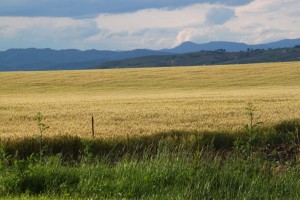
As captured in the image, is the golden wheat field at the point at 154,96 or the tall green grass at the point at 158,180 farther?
the golden wheat field at the point at 154,96

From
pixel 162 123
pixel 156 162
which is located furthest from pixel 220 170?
pixel 162 123

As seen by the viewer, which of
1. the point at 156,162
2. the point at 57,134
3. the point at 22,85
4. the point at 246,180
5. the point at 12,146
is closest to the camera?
the point at 246,180

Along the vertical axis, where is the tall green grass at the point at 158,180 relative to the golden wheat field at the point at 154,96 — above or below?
above

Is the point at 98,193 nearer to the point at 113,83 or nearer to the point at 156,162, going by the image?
the point at 156,162

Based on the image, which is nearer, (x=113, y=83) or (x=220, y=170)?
(x=220, y=170)

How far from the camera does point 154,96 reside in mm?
50031

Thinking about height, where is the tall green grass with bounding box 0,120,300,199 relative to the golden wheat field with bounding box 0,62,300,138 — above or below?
above

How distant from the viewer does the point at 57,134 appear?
18.6 meters

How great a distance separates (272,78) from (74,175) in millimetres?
63832

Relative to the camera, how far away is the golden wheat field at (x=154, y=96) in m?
27.2

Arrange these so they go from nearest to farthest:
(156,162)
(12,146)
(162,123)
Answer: (156,162), (12,146), (162,123)

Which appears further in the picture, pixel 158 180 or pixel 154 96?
pixel 154 96

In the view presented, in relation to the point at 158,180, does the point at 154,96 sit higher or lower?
lower

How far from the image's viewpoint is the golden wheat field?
27.2 m
